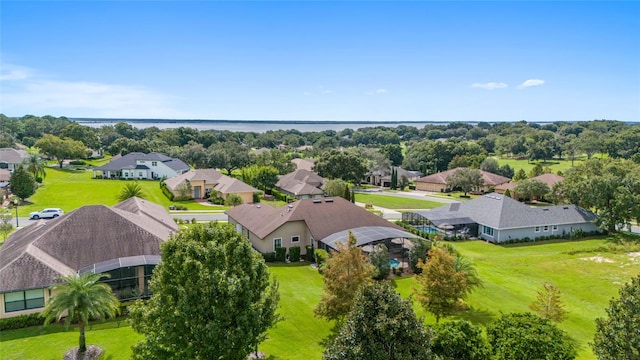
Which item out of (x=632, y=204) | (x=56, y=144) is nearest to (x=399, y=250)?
(x=632, y=204)

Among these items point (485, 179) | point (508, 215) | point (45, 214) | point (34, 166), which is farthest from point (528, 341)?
point (34, 166)

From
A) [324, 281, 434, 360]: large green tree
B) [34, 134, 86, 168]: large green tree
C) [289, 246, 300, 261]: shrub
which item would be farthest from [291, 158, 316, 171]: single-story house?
[324, 281, 434, 360]: large green tree

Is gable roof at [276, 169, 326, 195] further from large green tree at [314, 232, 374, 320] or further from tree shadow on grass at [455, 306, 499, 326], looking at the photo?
large green tree at [314, 232, 374, 320]

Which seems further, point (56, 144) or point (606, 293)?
point (56, 144)

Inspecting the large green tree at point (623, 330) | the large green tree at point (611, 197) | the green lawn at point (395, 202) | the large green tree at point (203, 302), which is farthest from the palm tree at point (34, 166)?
the large green tree at point (611, 197)

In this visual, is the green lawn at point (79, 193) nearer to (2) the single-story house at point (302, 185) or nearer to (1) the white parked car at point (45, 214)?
(1) the white parked car at point (45, 214)

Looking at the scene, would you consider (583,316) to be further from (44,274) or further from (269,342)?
(44,274)

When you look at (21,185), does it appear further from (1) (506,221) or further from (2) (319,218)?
(1) (506,221)
